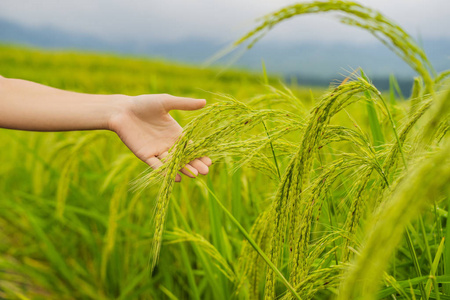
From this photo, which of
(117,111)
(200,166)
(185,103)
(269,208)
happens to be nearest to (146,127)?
(117,111)

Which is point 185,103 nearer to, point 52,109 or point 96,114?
point 96,114

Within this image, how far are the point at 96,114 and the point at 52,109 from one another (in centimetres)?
21

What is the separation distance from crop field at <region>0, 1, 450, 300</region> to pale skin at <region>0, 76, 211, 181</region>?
0.15 m

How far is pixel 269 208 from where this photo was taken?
3.75ft

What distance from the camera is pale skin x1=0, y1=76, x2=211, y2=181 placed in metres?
1.51

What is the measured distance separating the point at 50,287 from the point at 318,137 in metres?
2.11

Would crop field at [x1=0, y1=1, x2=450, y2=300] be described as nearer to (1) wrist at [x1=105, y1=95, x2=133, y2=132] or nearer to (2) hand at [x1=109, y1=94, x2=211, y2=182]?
(2) hand at [x1=109, y1=94, x2=211, y2=182]

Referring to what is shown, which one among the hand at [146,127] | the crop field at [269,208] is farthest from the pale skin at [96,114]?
the crop field at [269,208]

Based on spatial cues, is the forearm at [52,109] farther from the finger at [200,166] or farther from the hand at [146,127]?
the finger at [200,166]

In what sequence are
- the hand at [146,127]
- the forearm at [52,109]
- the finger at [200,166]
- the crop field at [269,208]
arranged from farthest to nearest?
1. the forearm at [52,109]
2. the hand at [146,127]
3. the finger at [200,166]
4. the crop field at [269,208]

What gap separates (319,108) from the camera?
0.78m

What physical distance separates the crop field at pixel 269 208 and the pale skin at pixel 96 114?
0.15m

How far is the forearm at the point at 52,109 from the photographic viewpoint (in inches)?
62.9

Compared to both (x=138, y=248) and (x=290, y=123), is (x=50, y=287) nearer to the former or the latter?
(x=138, y=248)
